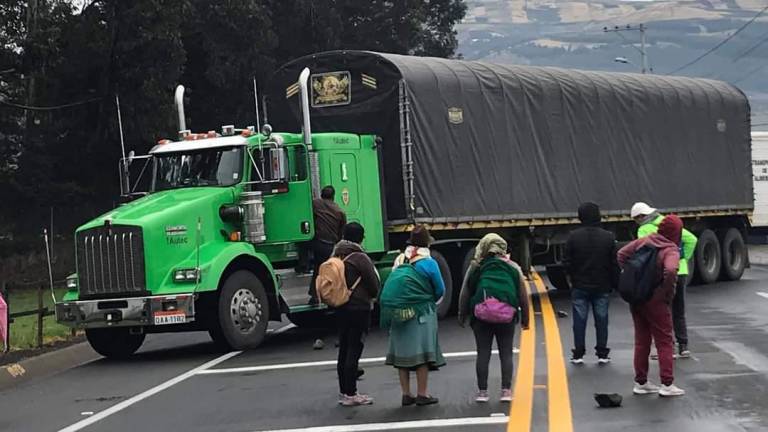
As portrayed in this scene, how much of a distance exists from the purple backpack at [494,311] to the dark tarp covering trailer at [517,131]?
7986mm

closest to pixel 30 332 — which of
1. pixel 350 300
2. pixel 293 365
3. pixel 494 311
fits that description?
pixel 293 365

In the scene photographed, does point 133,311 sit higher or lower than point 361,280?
lower

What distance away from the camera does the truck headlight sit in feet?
52.2

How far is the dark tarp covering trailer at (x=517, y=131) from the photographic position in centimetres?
1917

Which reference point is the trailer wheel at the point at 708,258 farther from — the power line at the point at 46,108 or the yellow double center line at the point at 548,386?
the power line at the point at 46,108

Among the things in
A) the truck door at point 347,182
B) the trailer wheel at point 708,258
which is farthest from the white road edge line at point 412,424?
the trailer wheel at point 708,258

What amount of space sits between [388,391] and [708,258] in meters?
15.8

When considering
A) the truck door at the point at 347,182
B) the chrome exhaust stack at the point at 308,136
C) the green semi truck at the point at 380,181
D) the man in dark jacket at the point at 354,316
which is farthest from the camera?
the truck door at the point at 347,182

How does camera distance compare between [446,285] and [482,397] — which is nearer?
[482,397]

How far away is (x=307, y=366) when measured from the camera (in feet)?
48.2

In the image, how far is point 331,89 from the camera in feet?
65.2

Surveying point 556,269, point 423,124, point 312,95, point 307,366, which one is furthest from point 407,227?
point 556,269

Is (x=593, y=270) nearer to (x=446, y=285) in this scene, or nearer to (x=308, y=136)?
(x=308, y=136)

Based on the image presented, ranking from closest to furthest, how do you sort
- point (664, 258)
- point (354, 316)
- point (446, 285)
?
1. point (664, 258)
2. point (354, 316)
3. point (446, 285)
